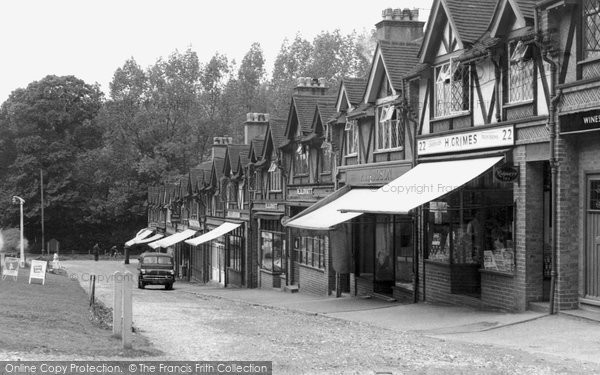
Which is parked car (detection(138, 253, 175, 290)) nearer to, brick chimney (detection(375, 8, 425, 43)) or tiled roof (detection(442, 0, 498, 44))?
brick chimney (detection(375, 8, 425, 43))

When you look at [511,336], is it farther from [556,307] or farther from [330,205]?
[330,205]

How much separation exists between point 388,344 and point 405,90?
9363mm

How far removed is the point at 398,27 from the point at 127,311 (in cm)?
1608

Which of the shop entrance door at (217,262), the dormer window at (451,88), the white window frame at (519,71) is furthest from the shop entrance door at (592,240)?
the shop entrance door at (217,262)

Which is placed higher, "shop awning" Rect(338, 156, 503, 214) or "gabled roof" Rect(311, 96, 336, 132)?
"gabled roof" Rect(311, 96, 336, 132)

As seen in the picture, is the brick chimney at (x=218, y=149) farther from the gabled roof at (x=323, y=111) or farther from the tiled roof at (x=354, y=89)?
the tiled roof at (x=354, y=89)

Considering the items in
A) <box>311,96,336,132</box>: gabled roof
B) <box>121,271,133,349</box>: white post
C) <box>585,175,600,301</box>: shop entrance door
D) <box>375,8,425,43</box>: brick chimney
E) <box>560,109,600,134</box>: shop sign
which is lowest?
<box>121,271,133,349</box>: white post

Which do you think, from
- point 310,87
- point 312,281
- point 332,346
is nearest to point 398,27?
point 310,87

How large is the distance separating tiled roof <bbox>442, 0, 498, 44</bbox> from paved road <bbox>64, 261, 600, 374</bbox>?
667cm

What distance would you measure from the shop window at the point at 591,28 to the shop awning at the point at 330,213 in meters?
7.40

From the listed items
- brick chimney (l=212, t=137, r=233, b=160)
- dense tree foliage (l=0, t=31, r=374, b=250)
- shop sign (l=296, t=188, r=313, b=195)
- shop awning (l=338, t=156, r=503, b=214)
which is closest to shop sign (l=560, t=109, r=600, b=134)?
shop awning (l=338, t=156, r=503, b=214)

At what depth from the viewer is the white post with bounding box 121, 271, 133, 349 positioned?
1128 centimetres

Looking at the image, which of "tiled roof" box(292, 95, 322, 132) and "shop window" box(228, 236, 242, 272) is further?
"shop window" box(228, 236, 242, 272)

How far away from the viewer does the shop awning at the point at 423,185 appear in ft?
54.0
